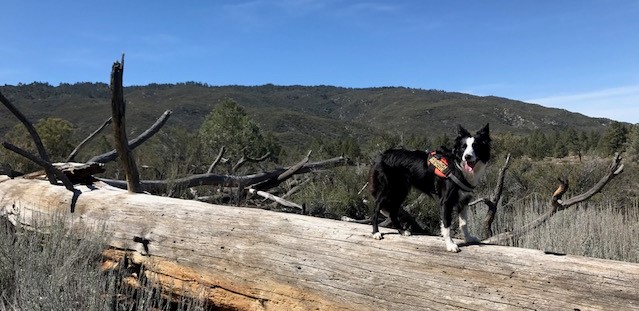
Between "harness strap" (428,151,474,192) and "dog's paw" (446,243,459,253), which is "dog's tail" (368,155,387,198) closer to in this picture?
"harness strap" (428,151,474,192)

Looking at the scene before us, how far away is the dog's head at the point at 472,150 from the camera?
153 inches

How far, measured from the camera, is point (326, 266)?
386 cm

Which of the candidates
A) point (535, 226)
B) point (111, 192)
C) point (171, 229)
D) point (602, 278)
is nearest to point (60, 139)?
point (111, 192)

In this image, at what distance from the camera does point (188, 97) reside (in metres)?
134

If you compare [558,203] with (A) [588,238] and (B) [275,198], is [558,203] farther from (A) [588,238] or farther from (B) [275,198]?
(B) [275,198]

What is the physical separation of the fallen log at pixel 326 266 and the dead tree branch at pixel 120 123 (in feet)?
1.34

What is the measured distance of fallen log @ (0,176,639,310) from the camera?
3100mm

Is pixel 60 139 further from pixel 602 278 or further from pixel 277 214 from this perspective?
pixel 602 278

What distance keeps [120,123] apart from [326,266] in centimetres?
333

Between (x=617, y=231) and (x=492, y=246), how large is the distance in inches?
129

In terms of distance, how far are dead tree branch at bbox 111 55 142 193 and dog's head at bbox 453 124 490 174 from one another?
12.0ft

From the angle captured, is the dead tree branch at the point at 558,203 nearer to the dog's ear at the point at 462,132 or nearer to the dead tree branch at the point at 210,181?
the dog's ear at the point at 462,132

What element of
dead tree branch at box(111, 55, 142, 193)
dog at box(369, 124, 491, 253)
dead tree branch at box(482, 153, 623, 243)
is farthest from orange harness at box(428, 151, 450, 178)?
dead tree branch at box(111, 55, 142, 193)

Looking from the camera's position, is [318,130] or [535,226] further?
[318,130]
